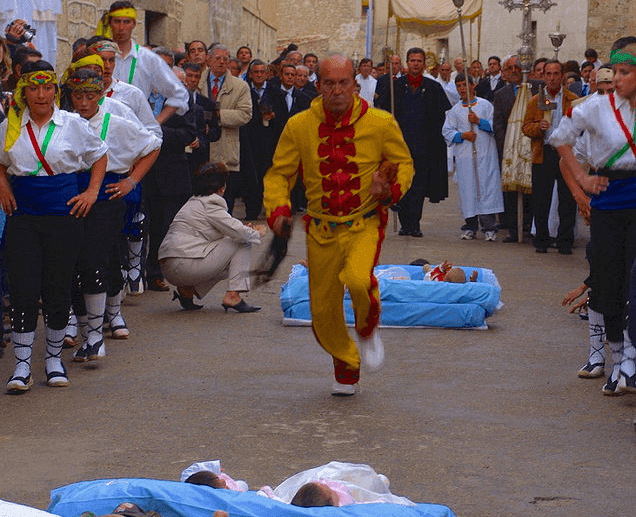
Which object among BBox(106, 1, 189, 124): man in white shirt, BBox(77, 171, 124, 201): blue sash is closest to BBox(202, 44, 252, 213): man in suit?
BBox(106, 1, 189, 124): man in white shirt

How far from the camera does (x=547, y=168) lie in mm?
15078

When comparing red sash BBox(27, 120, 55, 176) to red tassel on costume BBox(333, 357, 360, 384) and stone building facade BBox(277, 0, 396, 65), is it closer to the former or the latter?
red tassel on costume BBox(333, 357, 360, 384)

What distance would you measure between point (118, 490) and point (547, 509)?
72.3 inches

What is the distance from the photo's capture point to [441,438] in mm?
6750

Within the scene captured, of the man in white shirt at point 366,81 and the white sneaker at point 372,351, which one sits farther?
the man in white shirt at point 366,81

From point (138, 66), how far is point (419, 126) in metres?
6.71

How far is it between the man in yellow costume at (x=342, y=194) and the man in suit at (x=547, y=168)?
752 cm

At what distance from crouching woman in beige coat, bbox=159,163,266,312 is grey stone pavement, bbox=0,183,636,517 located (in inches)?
12.4

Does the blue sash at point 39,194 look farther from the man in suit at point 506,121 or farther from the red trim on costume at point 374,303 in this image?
the man in suit at point 506,121

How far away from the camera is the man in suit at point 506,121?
1625cm

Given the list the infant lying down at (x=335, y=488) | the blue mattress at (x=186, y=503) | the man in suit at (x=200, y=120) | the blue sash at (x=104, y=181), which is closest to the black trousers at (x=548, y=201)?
the man in suit at (x=200, y=120)

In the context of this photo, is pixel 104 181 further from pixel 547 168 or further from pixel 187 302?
pixel 547 168

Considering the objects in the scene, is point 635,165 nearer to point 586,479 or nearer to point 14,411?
point 586,479

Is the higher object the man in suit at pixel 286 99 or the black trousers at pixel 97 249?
the man in suit at pixel 286 99
